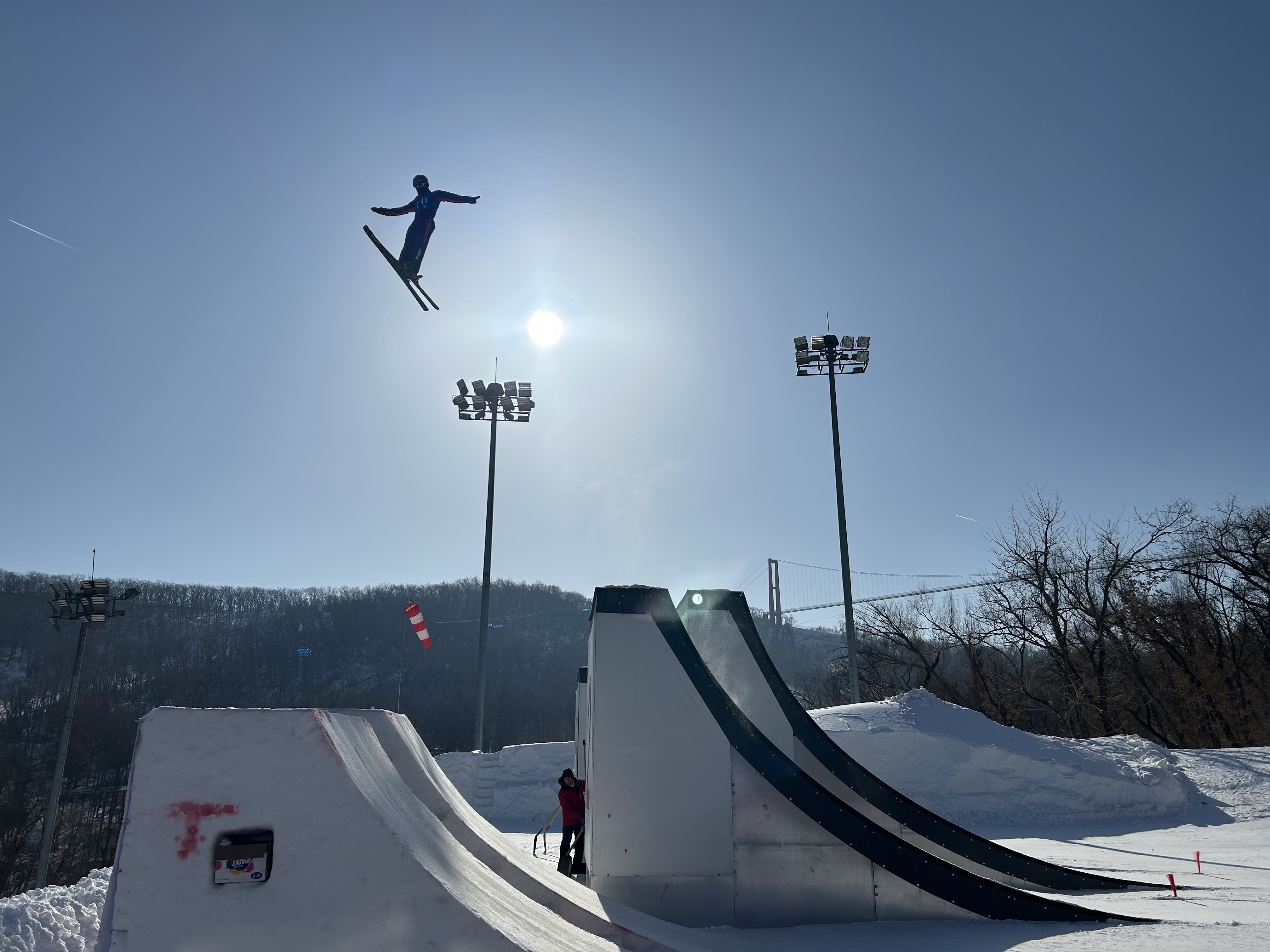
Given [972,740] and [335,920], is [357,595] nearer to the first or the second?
[972,740]

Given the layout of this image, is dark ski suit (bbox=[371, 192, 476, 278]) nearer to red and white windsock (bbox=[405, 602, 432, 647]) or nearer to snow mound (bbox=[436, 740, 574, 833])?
red and white windsock (bbox=[405, 602, 432, 647])

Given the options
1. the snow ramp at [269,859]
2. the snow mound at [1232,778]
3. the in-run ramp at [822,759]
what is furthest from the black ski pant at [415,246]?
the snow mound at [1232,778]

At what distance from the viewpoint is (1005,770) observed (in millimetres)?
16484

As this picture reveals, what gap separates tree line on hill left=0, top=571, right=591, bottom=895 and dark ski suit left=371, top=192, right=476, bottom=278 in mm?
39161

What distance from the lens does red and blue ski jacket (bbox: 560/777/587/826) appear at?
8500 millimetres

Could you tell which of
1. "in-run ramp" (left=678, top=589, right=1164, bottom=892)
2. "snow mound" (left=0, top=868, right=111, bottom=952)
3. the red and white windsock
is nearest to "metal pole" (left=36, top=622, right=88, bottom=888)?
the red and white windsock

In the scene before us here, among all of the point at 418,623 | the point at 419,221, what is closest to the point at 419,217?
the point at 419,221

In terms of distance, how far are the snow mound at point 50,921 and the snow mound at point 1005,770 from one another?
1408cm

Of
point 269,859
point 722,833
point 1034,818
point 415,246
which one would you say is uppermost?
point 415,246

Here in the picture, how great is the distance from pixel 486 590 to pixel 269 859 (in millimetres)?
19155

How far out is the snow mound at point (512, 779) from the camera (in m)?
19.2

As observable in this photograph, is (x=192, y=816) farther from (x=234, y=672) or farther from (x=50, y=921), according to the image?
(x=234, y=672)

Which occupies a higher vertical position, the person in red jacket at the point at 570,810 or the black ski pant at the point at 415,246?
the black ski pant at the point at 415,246

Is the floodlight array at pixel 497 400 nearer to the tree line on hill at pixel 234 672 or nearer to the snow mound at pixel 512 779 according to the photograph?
the snow mound at pixel 512 779
